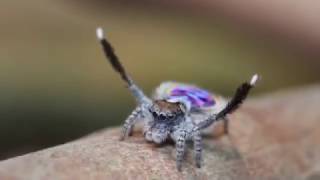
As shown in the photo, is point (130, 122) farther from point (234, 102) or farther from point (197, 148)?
point (234, 102)

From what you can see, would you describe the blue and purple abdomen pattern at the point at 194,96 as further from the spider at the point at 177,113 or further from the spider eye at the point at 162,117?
the spider eye at the point at 162,117

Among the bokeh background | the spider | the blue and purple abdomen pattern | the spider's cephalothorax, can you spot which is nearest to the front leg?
the spider

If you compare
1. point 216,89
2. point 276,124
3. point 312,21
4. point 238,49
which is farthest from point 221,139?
point 312,21

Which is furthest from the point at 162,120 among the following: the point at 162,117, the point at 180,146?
the point at 180,146

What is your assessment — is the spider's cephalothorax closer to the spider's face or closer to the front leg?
the spider's face

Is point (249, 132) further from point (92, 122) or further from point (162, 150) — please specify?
point (92, 122)

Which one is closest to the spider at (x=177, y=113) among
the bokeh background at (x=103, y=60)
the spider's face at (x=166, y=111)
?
the spider's face at (x=166, y=111)
